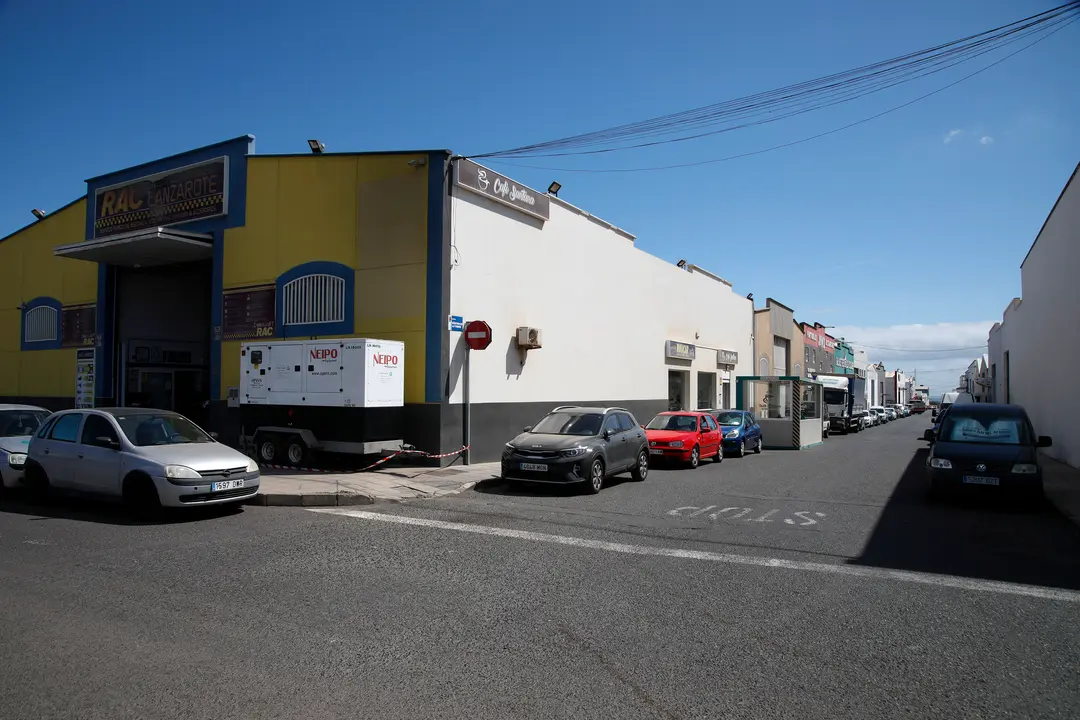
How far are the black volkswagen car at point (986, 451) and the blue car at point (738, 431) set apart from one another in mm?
7774

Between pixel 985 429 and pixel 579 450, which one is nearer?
pixel 985 429

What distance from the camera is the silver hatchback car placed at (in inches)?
378

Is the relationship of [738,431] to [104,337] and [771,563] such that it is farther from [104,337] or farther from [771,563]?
[104,337]

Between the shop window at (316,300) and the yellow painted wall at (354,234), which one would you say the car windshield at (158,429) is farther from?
the shop window at (316,300)

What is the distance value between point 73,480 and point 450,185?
939cm

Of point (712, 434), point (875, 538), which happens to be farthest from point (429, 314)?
point (875, 538)

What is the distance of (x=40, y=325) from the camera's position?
2433 cm

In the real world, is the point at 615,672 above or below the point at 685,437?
below

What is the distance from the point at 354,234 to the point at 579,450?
318 inches

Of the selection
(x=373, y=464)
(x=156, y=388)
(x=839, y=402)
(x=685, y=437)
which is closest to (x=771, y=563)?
(x=373, y=464)

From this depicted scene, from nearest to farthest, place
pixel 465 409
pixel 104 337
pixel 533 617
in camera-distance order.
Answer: pixel 533 617 < pixel 465 409 < pixel 104 337

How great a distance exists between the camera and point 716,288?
3294 cm

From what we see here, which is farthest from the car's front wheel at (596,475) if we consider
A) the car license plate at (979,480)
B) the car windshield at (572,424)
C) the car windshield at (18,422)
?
the car windshield at (18,422)

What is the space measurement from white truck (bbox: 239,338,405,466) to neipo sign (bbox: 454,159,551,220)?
4.19 meters
